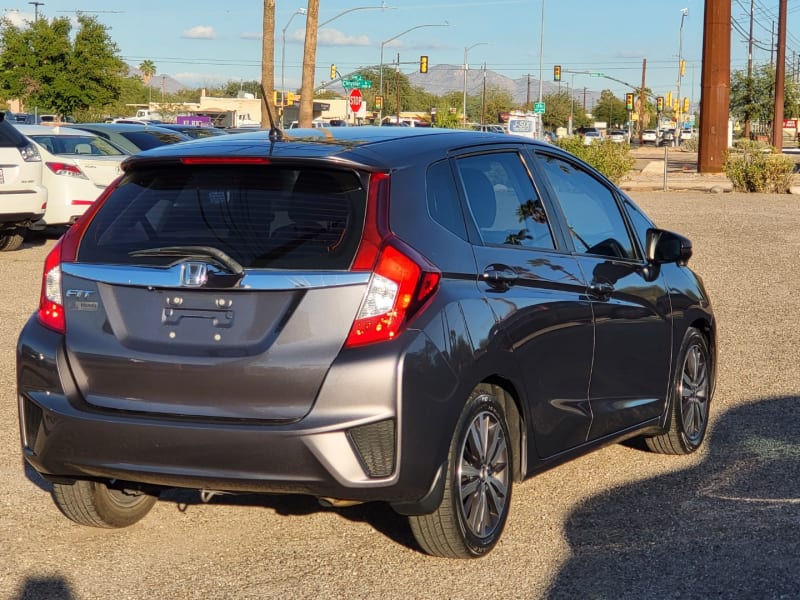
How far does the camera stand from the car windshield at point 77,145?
19.5 m

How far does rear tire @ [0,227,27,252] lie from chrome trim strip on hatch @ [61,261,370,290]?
44.0ft

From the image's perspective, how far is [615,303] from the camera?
612 centimetres

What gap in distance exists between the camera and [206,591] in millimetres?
4844

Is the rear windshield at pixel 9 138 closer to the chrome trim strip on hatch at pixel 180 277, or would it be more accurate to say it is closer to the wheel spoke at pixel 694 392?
the wheel spoke at pixel 694 392

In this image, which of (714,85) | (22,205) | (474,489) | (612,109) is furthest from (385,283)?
(612,109)

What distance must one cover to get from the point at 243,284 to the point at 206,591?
1.17 m

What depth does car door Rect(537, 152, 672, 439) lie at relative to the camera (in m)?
6.00

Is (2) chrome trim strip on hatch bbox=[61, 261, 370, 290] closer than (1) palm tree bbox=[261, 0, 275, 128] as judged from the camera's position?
Yes

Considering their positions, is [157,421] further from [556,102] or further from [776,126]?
[556,102]

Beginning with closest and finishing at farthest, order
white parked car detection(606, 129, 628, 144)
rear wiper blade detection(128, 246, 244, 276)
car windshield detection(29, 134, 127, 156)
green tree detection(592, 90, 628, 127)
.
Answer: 1. rear wiper blade detection(128, 246, 244, 276)
2. car windshield detection(29, 134, 127, 156)
3. white parked car detection(606, 129, 628, 144)
4. green tree detection(592, 90, 628, 127)

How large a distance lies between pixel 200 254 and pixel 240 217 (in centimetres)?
21

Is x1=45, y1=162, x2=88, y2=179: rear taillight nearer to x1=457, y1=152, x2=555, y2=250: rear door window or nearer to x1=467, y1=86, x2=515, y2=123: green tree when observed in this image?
x1=457, y1=152, x2=555, y2=250: rear door window

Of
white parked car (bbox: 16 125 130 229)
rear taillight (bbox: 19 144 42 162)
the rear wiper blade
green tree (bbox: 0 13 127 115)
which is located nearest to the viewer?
the rear wiper blade

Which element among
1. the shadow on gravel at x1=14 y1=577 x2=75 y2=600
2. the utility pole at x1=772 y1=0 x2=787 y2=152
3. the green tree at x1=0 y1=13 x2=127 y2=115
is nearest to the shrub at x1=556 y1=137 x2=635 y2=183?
the utility pole at x1=772 y1=0 x2=787 y2=152
